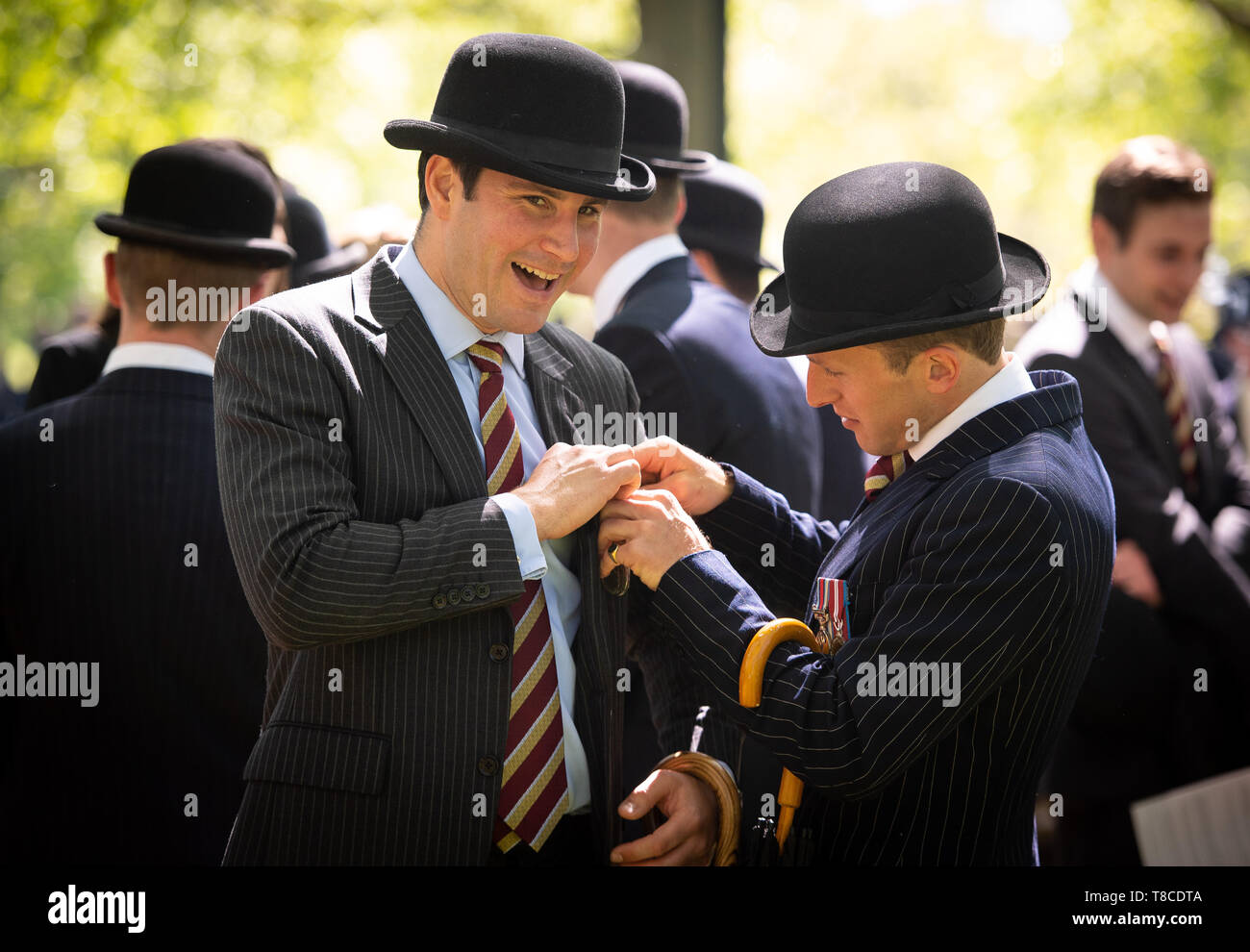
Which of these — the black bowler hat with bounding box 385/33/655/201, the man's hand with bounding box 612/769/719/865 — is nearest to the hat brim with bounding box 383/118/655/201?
the black bowler hat with bounding box 385/33/655/201

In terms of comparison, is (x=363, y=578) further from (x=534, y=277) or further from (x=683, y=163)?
(x=683, y=163)

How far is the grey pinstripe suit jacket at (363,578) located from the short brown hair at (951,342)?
80 centimetres

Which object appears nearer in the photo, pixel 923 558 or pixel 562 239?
pixel 923 558

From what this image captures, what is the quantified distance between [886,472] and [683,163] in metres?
1.51

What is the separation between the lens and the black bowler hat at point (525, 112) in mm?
2379

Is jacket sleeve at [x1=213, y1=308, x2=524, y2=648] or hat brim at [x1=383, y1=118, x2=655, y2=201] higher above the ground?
hat brim at [x1=383, y1=118, x2=655, y2=201]

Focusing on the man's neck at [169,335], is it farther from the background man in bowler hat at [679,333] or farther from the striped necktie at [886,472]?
the striped necktie at [886,472]

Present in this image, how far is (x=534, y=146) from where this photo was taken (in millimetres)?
2398

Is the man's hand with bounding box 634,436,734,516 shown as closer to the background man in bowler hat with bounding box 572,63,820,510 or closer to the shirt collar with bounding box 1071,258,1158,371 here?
the background man in bowler hat with bounding box 572,63,820,510

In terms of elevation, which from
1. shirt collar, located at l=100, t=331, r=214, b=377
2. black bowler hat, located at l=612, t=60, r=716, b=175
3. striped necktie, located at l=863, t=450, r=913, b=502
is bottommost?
striped necktie, located at l=863, t=450, r=913, b=502

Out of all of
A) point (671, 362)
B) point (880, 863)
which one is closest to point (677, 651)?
point (880, 863)

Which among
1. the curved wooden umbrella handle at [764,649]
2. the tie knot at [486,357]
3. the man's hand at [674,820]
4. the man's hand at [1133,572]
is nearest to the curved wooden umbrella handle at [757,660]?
the curved wooden umbrella handle at [764,649]

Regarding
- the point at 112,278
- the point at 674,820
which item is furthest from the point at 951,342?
the point at 112,278

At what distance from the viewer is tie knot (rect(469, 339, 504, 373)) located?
2.51 metres
